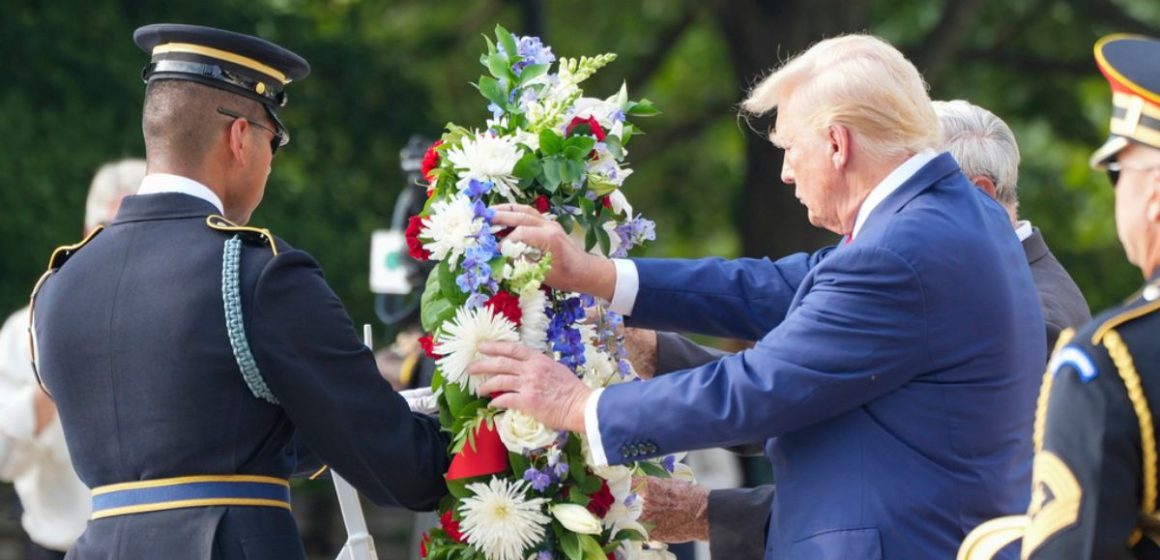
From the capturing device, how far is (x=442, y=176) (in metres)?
3.65

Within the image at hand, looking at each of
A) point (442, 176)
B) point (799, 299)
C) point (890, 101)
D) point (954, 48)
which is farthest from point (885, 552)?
point (954, 48)

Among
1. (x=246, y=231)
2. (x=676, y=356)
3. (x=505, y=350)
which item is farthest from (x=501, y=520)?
(x=676, y=356)

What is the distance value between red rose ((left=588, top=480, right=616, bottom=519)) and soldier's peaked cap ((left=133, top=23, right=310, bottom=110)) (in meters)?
1.10

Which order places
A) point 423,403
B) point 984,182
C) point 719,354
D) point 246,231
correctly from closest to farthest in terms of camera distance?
point 246,231 → point 423,403 → point 984,182 → point 719,354

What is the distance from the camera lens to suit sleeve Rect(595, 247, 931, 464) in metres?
3.21

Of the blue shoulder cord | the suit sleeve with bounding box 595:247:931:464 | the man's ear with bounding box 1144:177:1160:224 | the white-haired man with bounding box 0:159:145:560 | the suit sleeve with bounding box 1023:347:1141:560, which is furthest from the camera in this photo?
the white-haired man with bounding box 0:159:145:560

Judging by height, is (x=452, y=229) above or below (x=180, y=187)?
below

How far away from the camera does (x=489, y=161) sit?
3.54 meters

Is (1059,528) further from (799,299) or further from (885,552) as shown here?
(799,299)

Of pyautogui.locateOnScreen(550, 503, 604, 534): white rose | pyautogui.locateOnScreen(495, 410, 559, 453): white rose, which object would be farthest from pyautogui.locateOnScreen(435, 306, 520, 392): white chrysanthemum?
pyautogui.locateOnScreen(550, 503, 604, 534): white rose

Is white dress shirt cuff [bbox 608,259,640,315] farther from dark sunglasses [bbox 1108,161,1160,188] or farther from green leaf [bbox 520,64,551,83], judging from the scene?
dark sunglasses [bbox 1108,161,1160,188]

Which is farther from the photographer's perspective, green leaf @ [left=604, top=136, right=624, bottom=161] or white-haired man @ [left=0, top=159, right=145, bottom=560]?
white-haired man @ [left=0, top=159, right=145, bottom=560]

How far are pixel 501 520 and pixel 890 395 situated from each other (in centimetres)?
85

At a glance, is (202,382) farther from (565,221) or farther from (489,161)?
(565,221)
